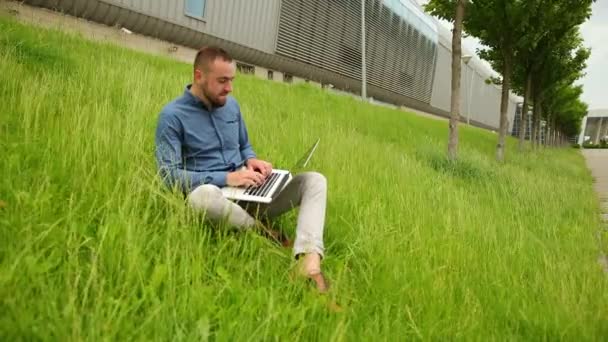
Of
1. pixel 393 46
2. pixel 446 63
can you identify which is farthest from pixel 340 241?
pixel 446 63

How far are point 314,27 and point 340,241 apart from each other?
24.9 m

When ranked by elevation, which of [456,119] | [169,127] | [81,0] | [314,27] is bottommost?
[169,127]

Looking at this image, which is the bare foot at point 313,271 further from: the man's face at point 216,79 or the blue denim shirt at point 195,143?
the man's face at point 216,79

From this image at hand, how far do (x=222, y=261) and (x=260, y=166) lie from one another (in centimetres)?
83

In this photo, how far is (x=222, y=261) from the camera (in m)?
2.36

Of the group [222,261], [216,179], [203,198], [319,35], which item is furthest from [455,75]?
[319,35]

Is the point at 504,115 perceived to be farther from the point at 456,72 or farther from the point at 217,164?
the point at 217,164

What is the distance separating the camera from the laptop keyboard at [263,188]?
266 centimetres

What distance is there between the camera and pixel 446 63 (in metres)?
50.9

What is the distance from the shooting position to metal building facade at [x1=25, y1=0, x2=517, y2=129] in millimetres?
16219

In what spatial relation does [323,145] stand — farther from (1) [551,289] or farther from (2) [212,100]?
(1) [551,289]

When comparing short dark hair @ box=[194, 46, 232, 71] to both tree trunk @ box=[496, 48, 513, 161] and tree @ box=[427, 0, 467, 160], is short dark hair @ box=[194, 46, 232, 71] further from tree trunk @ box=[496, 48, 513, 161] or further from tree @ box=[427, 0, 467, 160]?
tree trunk @ box=[496, 48, 513, 161]

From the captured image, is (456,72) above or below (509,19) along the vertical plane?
below

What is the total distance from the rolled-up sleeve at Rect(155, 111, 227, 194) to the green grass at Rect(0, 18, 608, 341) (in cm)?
15
